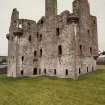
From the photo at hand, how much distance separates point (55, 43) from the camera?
33.9 metres

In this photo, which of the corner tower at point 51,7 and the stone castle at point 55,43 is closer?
the stone castle at point 55,43

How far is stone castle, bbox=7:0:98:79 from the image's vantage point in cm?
3120

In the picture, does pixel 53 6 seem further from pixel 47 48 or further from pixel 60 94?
pixel 60 94

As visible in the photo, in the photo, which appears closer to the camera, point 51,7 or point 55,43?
point 55,43

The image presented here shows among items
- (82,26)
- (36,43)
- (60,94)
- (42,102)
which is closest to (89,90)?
(60,94)

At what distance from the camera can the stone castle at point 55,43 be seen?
31.2 m

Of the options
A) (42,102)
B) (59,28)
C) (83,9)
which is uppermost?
(83,9)

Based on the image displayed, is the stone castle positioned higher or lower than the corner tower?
lower

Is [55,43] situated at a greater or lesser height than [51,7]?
lesser

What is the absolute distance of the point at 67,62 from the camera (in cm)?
3111

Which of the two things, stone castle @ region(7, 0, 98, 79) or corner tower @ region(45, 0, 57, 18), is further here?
corner tower @ region(45, 0, 57, 18)

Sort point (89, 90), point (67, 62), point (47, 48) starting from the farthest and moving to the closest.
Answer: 1. point (47, 48)
2. point (67, 62)
3. point (89, 90)

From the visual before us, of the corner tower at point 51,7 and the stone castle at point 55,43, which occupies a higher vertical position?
the corner tower at point 51,7

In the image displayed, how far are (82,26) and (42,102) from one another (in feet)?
61.9
